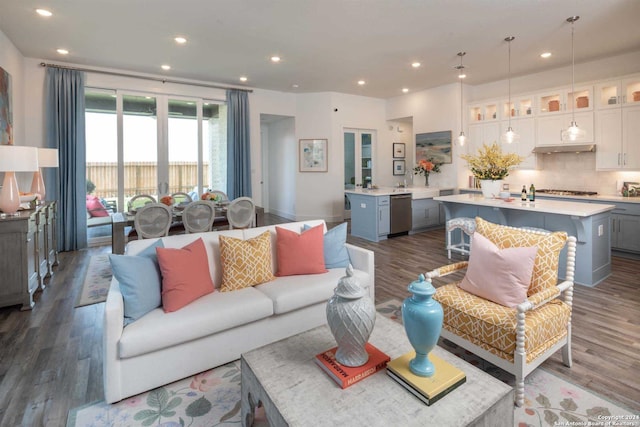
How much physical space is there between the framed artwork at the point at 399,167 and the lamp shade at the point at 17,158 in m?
7.52

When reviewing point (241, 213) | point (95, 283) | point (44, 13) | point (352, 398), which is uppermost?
point (44, 13)

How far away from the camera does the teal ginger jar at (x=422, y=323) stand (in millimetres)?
1405

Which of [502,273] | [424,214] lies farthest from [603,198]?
[502,273]

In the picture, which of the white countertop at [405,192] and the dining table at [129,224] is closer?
the dining table at [129,224]

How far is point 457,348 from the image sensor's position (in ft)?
8.21

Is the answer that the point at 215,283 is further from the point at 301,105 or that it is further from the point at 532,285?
the point at 301,105

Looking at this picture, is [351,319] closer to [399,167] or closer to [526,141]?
[526,141]

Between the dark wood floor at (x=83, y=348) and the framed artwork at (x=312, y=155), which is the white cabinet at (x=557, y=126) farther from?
the framed artwork at (x=312, y=155)

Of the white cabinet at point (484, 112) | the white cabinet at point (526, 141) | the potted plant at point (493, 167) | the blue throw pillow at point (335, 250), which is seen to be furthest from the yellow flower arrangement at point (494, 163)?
the blue throw pillow at point (335, 250)

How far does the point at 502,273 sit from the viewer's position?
7.16ft

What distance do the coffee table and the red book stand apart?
0.02 m

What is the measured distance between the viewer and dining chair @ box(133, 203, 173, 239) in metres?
4.06

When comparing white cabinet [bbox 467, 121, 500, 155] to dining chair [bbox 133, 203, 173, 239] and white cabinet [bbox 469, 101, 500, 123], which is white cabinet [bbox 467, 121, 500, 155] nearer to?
white cabinet [bbox 469, 101, 500, 123]

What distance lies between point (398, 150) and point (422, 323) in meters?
8.22
